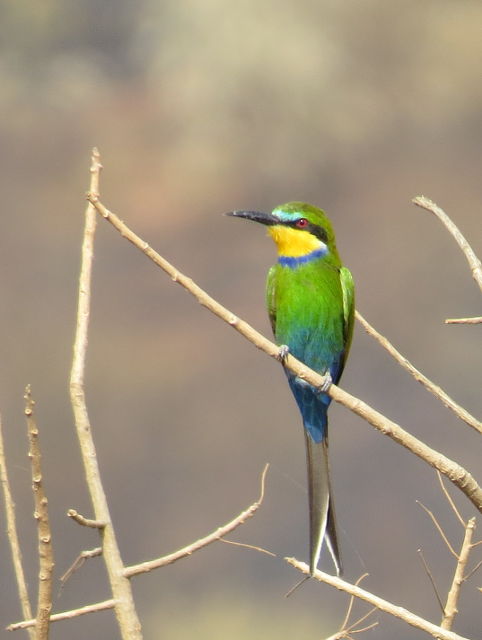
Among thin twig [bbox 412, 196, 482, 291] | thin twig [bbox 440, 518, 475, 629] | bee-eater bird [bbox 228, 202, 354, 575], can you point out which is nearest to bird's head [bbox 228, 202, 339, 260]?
bee-eater bird [bbox 228, 202, 354, 575]

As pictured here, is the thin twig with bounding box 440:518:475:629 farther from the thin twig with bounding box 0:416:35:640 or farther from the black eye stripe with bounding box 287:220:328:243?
the black eye stripe with bounding box 287:220:328:243

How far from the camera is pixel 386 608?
0.80 m

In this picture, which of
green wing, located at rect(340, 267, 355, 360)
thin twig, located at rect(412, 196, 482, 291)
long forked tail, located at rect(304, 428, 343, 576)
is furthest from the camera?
green wing, located at rect(340, 267, 355, 360)

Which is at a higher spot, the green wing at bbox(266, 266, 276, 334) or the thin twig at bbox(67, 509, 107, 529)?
the green wing at bbox(266, 266, 276, 334)

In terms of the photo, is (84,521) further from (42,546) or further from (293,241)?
(293,241)

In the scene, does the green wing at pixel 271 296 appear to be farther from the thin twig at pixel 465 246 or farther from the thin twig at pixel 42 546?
the thin twig at pixel 42 546

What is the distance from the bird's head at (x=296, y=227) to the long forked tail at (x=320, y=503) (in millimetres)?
292

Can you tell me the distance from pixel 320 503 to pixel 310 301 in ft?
1.25

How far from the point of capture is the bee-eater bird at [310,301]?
60.1 inches

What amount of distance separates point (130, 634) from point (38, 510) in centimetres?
12

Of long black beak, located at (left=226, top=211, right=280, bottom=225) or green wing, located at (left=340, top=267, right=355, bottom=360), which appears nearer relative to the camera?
long black beak, located at (left=226, top=211, right=280, bottom=225)

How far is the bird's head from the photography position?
153cm

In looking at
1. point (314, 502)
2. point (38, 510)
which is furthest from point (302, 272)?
point (38, 510)

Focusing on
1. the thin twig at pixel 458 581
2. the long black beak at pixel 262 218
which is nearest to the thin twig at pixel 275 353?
the thin twig at pixel 458 581
